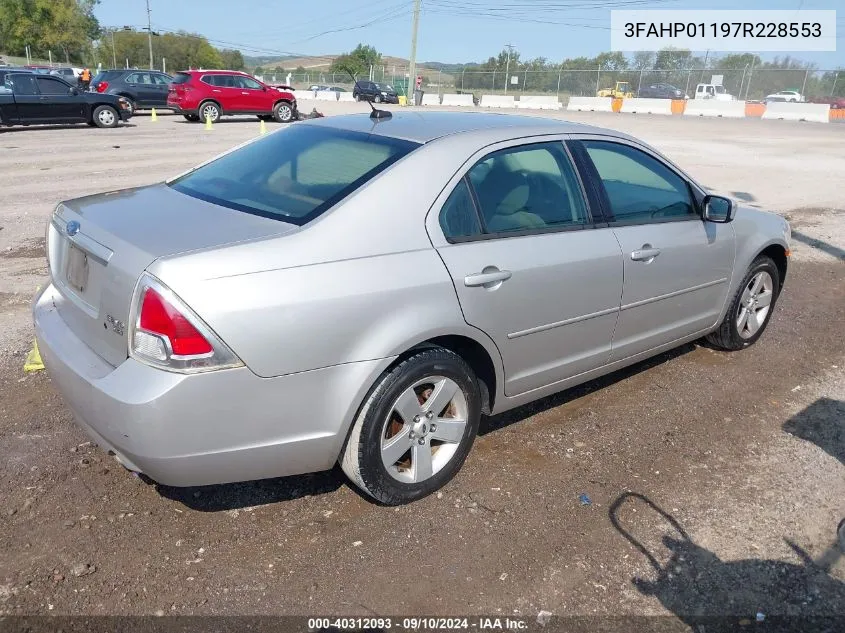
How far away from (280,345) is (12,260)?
17.3ft

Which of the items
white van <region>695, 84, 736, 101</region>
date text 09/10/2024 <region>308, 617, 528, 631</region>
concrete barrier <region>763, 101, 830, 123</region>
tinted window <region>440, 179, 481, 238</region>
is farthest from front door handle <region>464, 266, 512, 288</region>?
white van <region>695, 84, 736, 101</region>

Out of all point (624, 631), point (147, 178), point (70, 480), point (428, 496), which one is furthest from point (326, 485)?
point (147, 178)

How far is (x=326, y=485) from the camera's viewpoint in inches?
130

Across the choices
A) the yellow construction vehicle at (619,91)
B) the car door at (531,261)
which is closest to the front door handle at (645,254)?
the car door at (531,261)

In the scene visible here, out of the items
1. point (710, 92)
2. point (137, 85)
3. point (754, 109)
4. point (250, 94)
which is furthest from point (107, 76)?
point (710, 92)

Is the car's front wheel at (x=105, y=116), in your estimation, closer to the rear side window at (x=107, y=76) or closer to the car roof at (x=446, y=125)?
the rear side window at (x=107, y=76)

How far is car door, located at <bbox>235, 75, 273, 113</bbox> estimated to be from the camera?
2289 cm

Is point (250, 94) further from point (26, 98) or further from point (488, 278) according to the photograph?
point (488, 278)

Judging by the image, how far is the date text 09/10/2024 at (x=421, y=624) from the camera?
8.15ft

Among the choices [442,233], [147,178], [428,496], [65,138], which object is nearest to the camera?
[442,233]

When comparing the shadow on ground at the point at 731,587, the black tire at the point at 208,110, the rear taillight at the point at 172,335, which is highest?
the black tire at the point at 208,110

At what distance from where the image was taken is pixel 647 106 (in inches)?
1620

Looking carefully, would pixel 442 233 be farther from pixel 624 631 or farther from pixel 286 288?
pixel 624 631

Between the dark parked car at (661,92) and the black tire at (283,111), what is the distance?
31.9m
